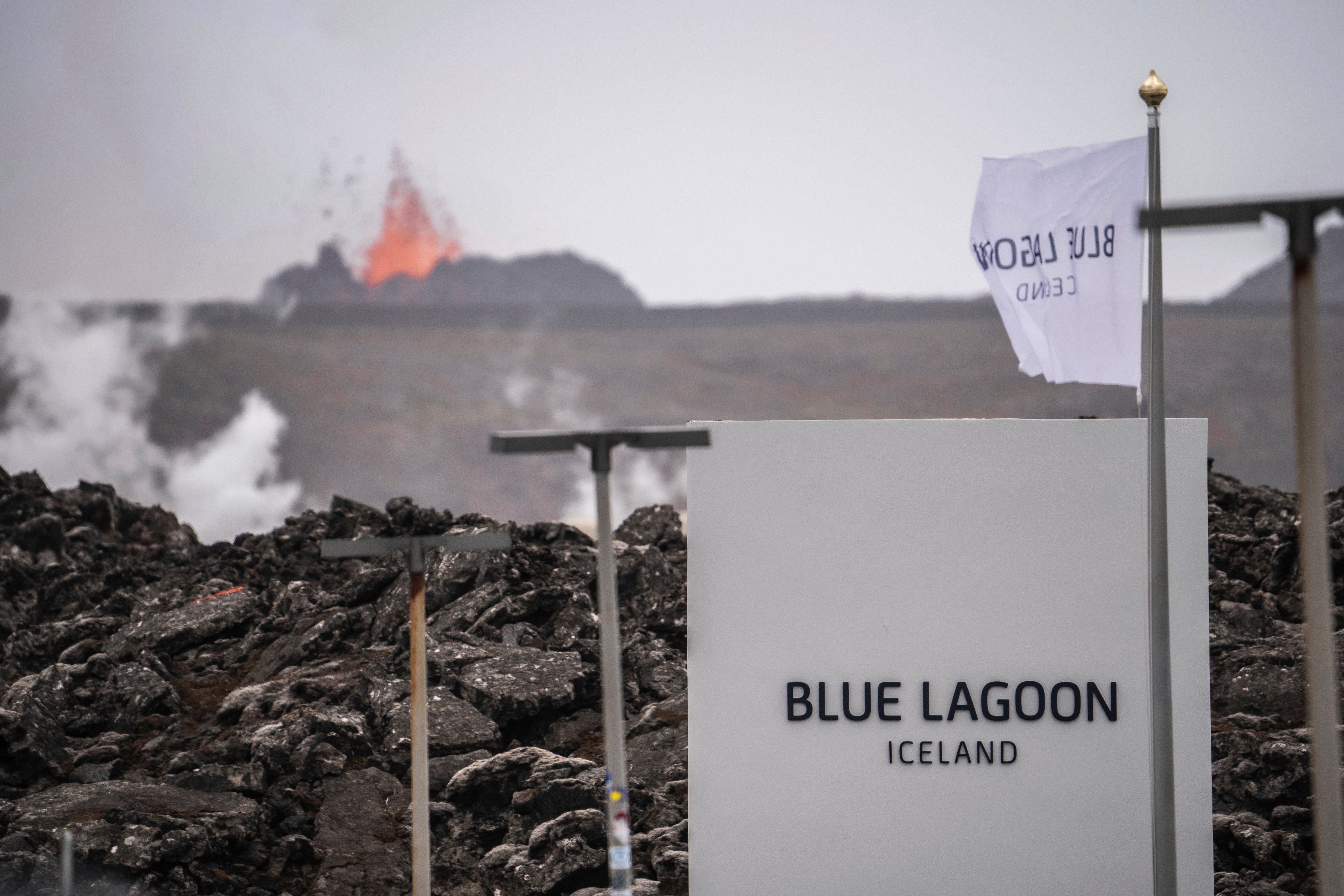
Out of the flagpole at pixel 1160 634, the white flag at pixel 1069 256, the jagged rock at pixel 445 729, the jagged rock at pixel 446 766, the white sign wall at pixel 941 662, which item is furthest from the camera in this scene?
the jagged rock at pixel 445 729

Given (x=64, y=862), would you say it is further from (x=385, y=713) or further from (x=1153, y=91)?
(x=1153, y=91)

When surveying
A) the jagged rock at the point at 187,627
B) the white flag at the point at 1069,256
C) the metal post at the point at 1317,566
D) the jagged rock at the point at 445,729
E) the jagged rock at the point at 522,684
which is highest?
the white flag at the point at 1069,256

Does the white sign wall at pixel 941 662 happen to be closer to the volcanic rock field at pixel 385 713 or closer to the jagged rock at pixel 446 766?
the volcanic rock field at pixel 385 713

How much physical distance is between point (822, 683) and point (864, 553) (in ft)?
4.13

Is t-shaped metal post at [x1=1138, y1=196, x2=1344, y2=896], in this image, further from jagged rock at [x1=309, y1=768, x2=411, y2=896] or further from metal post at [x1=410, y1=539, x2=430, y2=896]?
jagged rock at [x1=309, y1=768, x2=411, y2=896]

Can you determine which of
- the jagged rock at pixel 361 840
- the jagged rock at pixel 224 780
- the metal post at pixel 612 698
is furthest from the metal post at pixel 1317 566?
the jagged rock at pixel 224 780

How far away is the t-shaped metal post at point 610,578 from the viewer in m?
→ 7.65

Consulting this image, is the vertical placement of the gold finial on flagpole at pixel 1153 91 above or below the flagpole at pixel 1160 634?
above

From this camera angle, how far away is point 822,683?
10945 millimetres

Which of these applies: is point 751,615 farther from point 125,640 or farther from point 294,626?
point 125,640

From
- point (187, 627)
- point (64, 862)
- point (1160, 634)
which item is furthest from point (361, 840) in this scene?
point (1160, 634)

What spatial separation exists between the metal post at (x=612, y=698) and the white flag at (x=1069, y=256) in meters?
5.67

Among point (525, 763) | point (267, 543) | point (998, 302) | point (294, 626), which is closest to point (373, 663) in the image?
point (294, 626)

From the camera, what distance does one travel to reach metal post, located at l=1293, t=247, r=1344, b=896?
6.51m
